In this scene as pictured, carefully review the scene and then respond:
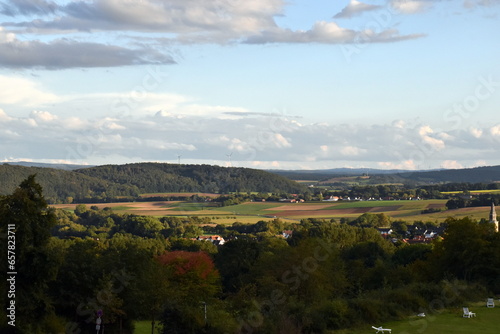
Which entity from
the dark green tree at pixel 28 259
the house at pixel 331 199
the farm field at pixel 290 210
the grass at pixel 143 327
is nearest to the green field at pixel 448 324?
the dark green tree at pixel 28 259

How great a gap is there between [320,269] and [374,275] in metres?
9.50

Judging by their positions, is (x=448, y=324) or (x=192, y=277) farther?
(x=192, y=277)

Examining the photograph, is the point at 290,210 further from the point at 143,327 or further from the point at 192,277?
the point at 143,327

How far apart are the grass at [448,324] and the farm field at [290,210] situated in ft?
258

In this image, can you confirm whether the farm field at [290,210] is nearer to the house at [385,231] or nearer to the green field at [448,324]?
the house at [385,231]

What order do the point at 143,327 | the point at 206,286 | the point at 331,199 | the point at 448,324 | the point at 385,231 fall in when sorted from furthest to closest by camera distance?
the point at 331,199, the point at 385,231, the point at 206,286, the point at 143,327, the point at 448,324

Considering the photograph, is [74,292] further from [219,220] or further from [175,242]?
[219,220]

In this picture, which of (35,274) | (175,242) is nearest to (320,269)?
(35,274)

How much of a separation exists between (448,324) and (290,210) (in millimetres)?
119393

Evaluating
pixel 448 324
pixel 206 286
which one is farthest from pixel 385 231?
pixel 448 324

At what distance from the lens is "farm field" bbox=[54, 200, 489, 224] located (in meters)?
130

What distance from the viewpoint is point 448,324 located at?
33.1m

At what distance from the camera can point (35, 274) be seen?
110ft

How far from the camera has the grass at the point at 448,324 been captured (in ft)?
104
